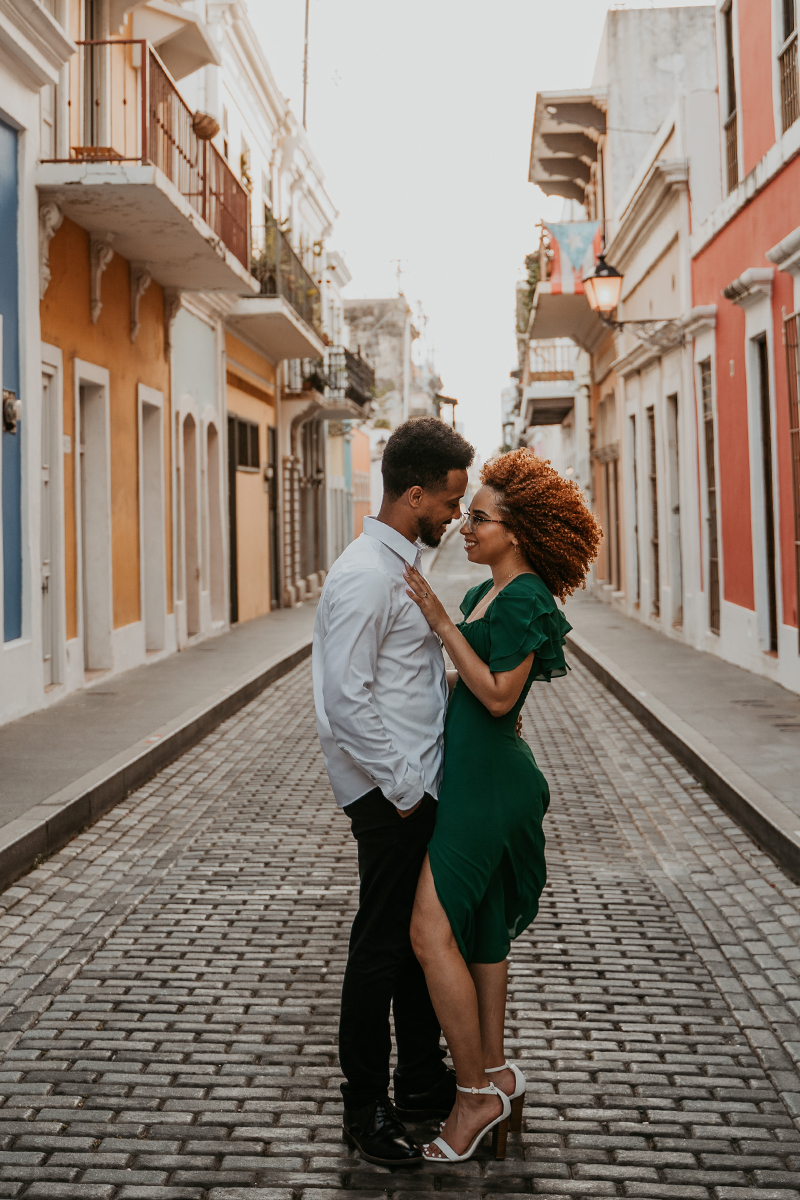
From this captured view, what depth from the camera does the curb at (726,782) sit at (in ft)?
20.0

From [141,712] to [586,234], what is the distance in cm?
1494

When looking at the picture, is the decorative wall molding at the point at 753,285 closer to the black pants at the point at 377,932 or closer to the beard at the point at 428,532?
the beard at the point at 428,532

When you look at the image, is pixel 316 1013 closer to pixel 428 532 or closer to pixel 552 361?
pixel 428 532

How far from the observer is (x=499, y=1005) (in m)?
3.29

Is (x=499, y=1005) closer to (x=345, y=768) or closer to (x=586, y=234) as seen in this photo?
(x=345, y=768)

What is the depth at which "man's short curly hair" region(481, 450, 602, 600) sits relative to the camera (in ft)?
10.9

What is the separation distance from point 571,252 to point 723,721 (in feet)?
48.0

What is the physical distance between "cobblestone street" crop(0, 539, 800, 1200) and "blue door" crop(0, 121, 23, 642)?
10.8 feet

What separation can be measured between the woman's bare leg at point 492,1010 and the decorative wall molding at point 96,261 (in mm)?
10490

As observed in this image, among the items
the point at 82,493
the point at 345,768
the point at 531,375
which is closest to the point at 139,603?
the point at 82,493

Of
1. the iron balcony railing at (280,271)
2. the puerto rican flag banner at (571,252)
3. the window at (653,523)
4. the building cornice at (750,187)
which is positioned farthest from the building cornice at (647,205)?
the iron balcony railing at (280,271)

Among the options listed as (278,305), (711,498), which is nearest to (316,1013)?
(711,498)

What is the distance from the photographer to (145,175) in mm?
11062

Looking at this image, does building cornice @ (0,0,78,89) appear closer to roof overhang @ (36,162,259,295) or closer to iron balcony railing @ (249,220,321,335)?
roof overhang @ (36,162,259,295)
